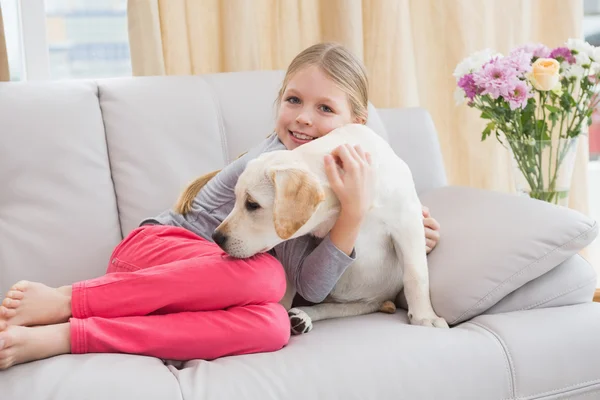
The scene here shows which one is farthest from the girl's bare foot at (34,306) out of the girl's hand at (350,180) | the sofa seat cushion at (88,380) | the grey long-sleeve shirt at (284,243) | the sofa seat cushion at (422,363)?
the girl's hand at (350,180)

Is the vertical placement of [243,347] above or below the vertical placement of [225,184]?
below

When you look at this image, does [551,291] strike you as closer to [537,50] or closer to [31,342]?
[537,50]

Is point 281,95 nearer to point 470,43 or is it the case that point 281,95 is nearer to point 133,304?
point 133,304

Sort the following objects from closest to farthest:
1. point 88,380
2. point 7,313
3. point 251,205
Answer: point 88,380, point 7,313, point 251,205

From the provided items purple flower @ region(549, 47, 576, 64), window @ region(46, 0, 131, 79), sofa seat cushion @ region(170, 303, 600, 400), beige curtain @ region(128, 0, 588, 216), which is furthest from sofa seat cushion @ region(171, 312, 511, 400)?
window @ region(46, 0, 131, 79)

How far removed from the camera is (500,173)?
267cm

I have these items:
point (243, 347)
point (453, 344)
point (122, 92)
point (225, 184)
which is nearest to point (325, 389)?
point (243, 347)

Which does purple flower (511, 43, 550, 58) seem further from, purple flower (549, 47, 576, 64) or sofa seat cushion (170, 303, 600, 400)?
sofa seat cushion (170, 303, 600, 400)

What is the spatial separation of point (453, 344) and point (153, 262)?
2.16 feet

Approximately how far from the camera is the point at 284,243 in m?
1.68

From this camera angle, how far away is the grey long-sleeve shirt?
1.55 metres

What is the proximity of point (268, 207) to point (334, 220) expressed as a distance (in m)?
0.19

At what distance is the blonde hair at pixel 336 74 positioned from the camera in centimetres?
170

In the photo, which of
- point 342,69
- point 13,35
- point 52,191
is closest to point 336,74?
point 342,69
